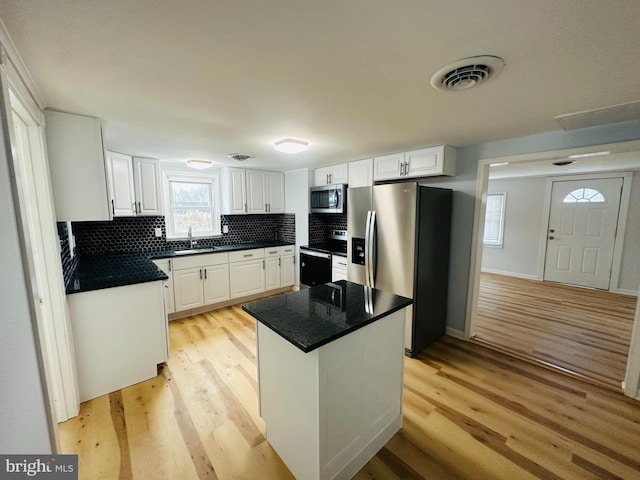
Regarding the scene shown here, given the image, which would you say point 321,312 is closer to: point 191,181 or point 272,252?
point 272,252

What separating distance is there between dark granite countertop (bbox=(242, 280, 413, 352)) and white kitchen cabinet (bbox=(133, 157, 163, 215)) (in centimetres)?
275

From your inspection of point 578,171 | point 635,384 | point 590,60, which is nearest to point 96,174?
point 590,60

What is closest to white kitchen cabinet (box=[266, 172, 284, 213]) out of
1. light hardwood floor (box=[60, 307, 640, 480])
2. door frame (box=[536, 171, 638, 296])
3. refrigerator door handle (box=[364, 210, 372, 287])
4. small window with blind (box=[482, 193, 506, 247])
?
refrigerator door handle (box=[364, 210, 372, 287])

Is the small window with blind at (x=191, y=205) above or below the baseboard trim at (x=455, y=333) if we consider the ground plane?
above

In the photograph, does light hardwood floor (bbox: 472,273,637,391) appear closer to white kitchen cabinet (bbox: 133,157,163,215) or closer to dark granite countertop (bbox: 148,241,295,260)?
dark granite countertop (bbox: 148,241,295,260)

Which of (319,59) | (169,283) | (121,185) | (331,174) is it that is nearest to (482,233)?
(331,174)

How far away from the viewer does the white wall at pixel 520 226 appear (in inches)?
215

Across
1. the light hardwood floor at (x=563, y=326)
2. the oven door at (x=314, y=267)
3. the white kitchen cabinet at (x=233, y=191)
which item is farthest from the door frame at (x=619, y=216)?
the white kitchen cabinet at (x=233, y=191)

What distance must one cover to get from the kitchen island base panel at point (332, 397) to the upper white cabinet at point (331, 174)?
2541 mm

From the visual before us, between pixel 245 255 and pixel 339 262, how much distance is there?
1.52 metres

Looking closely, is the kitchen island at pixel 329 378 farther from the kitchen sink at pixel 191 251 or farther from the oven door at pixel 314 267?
the kitchen sink at pixel 191 251

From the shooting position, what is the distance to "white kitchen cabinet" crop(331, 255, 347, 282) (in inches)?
145

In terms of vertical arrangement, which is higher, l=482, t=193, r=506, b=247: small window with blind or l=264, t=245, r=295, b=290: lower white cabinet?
l=482, t=193, r=506, b=247: small window with blind

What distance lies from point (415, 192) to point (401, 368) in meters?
1.57
